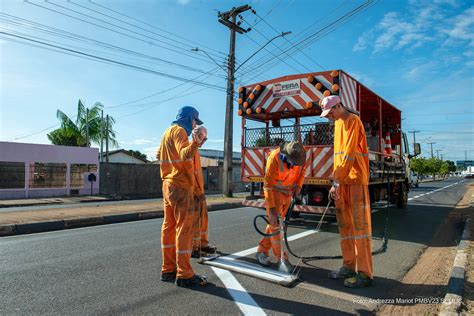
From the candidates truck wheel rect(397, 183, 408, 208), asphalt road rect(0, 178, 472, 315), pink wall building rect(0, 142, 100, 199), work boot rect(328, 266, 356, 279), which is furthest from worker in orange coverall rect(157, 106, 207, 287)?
pink wall building rect(0, 142, 100, 199)

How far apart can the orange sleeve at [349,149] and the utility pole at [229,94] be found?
13511mm

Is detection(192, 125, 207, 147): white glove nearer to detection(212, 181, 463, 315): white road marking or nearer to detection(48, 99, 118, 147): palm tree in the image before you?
detection(212, 181, 463, 315): white road marking

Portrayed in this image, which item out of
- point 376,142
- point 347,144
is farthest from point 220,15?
point 347,144

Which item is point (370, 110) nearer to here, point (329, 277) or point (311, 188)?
point (311, 188)

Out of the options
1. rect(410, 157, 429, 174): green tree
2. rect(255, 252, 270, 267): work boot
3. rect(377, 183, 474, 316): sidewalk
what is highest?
rect(410, 157, 429, 174): green tree

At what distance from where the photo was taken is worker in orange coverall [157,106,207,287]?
3.88 m

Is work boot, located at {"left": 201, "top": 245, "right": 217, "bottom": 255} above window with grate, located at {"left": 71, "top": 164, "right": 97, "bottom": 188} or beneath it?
beneath

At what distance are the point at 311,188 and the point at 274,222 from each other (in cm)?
339

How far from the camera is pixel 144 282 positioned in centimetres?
405

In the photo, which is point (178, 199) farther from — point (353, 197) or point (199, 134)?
point (353, 197)

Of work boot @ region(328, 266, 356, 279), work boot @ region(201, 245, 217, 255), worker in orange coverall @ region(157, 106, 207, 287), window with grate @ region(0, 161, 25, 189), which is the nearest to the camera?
worker in orange coverall @ region(157, 106, 207, 287)

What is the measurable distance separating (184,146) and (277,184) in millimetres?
1408

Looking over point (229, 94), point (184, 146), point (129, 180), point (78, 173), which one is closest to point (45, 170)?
point (78, 173)

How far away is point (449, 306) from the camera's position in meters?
3.27
